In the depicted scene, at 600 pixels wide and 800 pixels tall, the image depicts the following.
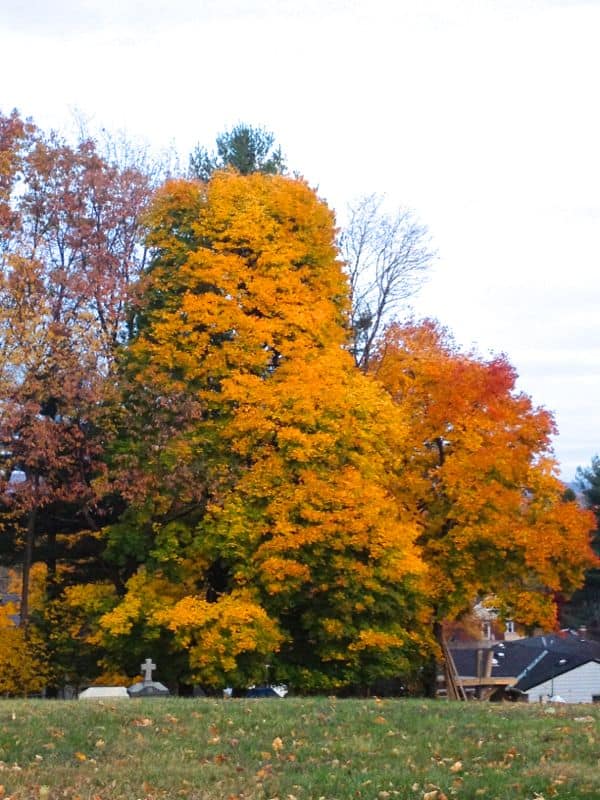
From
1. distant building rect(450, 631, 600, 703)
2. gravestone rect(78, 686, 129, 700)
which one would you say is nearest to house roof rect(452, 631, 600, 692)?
distant building rect(450, 631, 600, 703)

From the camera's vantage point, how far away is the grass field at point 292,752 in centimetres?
1060

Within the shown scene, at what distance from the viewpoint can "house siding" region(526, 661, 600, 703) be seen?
48656 mm

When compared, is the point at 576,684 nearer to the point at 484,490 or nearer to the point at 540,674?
the point at 540,674

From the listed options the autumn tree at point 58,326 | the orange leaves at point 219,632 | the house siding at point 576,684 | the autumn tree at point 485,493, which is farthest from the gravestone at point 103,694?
the house siding at point 576,684

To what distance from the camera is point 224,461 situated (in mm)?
27734

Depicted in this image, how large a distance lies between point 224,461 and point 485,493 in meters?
8.11

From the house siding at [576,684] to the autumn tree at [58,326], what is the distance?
24967 mm

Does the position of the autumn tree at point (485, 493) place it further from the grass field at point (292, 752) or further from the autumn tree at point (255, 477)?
the grass field at point (292, 752)

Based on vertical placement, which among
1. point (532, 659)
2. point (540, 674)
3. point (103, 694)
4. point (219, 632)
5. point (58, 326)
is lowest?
point (103, 694)

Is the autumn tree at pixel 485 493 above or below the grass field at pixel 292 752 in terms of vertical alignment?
above

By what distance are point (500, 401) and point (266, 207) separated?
929 cm

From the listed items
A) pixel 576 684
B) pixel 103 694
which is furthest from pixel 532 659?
pixel 103 694

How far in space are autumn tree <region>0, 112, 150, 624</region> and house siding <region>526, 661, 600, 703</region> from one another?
24967 mm

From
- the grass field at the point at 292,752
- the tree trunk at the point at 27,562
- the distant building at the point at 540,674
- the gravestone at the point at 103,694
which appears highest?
the tree trunk at the point at 27,562
